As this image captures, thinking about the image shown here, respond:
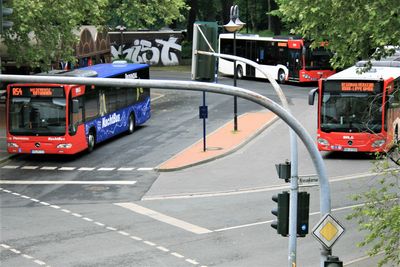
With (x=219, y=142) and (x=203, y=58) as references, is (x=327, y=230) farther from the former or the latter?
(x=219, y=142)

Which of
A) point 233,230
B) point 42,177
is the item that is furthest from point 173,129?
point 233,230

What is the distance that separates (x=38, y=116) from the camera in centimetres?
3075

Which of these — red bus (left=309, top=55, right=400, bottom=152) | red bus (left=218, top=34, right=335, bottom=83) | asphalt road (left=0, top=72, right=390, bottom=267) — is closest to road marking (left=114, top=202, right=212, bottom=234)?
asphalt road (left=0, top=72, right=390, bottom=267)

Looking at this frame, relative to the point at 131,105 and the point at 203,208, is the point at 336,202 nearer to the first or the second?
the point at 203,208

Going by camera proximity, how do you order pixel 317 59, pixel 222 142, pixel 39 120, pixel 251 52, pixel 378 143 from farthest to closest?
pixel 251 52, pixel 317 59, pixel 222 142, pixel 39 120, pixel 378 143

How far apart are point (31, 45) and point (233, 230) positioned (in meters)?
19.1

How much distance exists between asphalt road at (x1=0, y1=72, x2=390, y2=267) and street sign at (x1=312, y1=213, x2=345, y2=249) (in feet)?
13.1

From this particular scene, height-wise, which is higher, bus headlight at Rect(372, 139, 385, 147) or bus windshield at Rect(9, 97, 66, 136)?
bus windshield at Rect(9, 97, 66, 136)

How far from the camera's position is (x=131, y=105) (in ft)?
124

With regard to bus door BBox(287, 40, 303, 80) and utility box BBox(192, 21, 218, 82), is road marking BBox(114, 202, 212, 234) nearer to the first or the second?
utility box BBox(192, 21, 218, 82)

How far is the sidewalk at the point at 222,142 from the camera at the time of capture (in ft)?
99.9

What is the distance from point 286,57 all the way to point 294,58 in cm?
85

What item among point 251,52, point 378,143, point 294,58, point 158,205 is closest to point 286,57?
point 294,58

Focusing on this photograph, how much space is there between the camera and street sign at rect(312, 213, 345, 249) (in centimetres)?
1271
